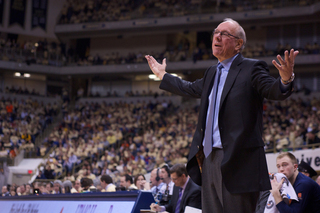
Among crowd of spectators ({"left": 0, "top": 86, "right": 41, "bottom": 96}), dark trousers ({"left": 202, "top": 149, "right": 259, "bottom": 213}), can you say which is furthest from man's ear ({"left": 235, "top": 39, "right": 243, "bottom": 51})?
crowd of spectators ({"left": 0, "top": 86, "right": 41, "bottom": 96})

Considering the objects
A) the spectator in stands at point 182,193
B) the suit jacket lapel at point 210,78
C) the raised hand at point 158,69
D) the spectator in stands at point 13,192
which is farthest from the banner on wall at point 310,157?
the suit jacket lapel at point 210,78

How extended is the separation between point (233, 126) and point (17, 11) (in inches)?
977

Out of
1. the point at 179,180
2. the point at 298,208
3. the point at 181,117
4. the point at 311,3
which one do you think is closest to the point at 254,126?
the point at 298,208

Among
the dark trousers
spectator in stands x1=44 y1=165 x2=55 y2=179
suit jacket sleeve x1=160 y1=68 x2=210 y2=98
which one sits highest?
suit jacket sleeve x1=160 y1=68 x2=210 y2=98

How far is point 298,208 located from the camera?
3.37 m

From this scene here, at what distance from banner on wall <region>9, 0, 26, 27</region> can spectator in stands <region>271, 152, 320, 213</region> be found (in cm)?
2351

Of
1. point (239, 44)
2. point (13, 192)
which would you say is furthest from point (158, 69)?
point (13, 192)

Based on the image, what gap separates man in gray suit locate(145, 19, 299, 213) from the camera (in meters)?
1.86

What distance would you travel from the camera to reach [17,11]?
24.0 metres

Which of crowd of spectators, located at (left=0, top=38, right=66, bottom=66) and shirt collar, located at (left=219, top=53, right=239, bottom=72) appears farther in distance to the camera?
crowd of spectators, located at (left=0, top=38, right=66, bottom=66)

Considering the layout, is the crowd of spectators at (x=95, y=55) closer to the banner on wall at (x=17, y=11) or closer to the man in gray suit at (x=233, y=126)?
the banner on wall at (x=17, y=11)

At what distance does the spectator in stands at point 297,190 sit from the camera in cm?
332

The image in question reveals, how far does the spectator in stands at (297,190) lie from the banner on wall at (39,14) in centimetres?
2365

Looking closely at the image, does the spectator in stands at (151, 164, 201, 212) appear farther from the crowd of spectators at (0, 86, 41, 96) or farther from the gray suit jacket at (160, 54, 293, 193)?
the crowd of spectators at (0, 86, 41, 96)
